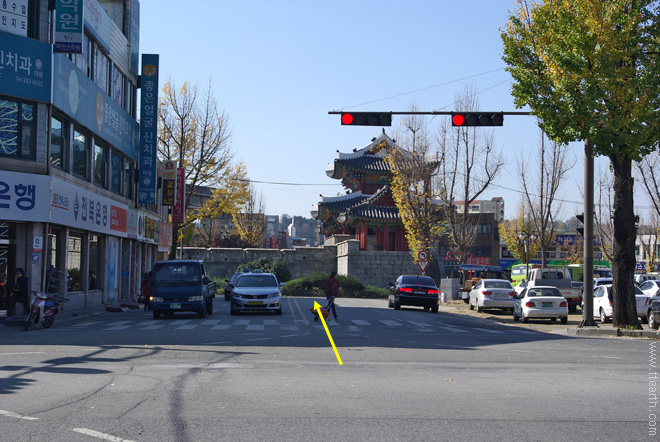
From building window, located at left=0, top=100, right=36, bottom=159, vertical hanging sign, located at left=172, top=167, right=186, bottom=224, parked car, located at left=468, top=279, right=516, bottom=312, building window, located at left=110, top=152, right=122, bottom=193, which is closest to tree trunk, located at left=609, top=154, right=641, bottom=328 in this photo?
parked car, located at left=468, top=279, right=516, bottom=312

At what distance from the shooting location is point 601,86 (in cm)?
1939

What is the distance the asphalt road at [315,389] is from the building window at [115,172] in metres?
17.8

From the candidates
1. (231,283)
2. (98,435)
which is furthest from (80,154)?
(98,435)

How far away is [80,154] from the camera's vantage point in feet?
94.5

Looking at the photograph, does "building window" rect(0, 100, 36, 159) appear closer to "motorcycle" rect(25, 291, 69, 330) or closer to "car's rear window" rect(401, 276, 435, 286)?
"motorcycle" rect(25, 291, 69, 330)

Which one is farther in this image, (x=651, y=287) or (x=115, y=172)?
(x=115, y=172)

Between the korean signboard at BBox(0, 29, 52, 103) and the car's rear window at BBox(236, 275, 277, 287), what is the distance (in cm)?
Answer: 947

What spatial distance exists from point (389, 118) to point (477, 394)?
10.4 m

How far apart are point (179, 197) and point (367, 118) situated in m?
29.2

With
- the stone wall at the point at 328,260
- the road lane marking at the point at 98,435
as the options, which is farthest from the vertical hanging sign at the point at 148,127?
the road lane marking at the point at 98,435

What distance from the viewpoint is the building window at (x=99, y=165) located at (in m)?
31.2

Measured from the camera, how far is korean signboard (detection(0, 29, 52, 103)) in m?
22.5

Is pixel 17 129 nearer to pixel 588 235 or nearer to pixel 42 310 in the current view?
pixel 42 310

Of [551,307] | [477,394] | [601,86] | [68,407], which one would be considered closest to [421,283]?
[551,307]
